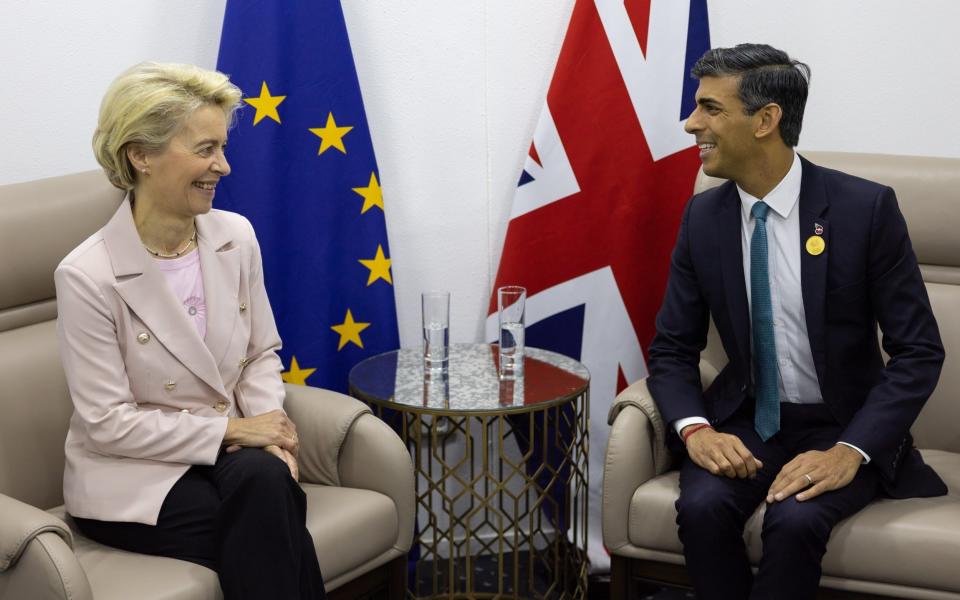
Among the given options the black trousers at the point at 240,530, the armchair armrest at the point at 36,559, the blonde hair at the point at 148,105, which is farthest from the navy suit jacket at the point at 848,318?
the armchair armrest at the point at 36,559

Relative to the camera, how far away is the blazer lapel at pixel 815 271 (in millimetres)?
2441

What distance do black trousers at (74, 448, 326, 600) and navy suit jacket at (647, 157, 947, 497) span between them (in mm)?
837

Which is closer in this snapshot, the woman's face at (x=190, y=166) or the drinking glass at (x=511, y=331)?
the woman's face at (x=190, y=166)

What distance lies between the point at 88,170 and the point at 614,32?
4.47 ft

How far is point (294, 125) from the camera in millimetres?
2875

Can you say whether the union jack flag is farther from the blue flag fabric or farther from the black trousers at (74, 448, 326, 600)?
the black trousers at (74, 448, 326, 600)

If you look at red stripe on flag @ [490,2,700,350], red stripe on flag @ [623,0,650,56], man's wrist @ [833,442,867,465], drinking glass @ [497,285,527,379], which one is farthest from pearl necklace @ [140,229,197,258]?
man's wrist @ [833,442,867,465]

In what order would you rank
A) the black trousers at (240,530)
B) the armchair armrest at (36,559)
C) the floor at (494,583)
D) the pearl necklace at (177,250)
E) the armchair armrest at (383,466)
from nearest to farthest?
the armchair armrest at (36,559), the black trousers at (240,530), the pearl necklace at (177,250), the armchair armrest at (383,466), the floor at (494,583)

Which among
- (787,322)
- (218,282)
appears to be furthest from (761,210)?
(218,282)

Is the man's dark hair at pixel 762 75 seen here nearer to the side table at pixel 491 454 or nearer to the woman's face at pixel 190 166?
the side table at pixel 491 454

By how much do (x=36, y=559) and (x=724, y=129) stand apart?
1.59 m

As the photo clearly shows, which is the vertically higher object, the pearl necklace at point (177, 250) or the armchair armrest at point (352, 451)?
the pearl necklace at point (177, 250)

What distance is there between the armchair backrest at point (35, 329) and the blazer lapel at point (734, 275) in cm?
136

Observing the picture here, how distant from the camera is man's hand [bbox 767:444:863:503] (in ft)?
7.52
